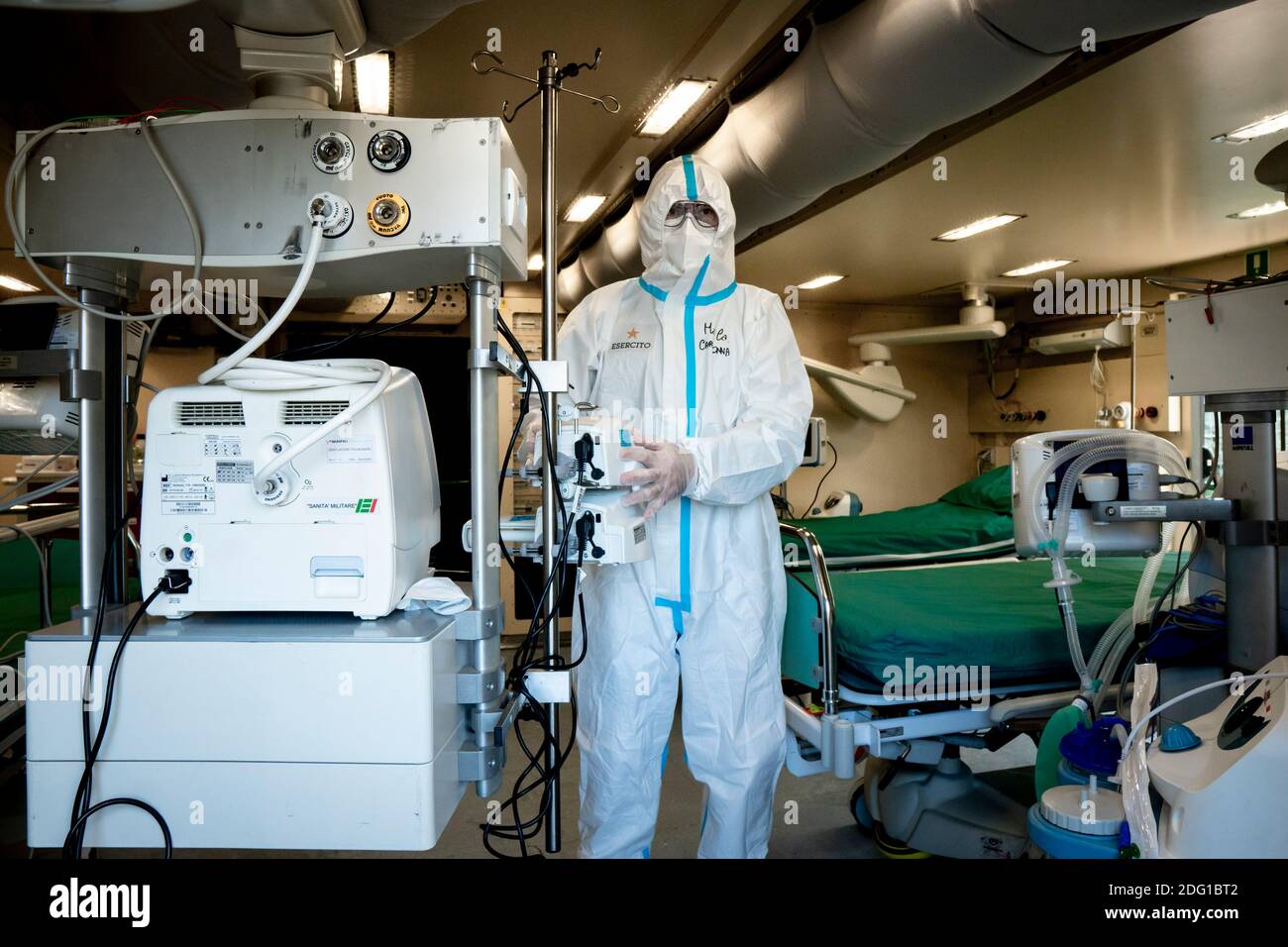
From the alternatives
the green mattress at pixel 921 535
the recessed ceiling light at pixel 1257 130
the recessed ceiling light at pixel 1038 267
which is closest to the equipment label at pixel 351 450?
the green mattress at pixel 921 535

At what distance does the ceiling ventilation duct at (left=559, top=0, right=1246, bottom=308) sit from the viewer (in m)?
1.66

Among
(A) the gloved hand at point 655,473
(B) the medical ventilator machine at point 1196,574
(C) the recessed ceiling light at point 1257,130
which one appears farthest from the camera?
(C) the recessed ceiling light at point 1257,130

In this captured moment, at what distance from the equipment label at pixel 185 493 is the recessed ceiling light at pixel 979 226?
13.7 ft

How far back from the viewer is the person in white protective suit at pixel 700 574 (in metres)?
1.86

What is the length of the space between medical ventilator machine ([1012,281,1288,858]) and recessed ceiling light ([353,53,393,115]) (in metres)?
2.34

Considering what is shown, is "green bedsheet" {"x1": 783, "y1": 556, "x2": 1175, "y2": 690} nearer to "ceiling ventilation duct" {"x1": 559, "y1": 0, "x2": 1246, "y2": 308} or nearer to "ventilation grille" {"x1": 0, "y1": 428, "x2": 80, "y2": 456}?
"ceiling ventilation duct" {"x1": 559, "y1": 0, "x2": 1246, "y2": 308}

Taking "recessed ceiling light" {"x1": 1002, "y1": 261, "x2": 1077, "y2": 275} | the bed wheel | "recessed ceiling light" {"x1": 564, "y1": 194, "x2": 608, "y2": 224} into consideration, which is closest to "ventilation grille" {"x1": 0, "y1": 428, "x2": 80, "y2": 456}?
the bed wheel

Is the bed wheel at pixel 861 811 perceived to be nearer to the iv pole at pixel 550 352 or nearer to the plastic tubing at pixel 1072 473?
the plastic tubing at pixel 1072 473

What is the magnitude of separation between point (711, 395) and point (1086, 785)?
1.11 meters

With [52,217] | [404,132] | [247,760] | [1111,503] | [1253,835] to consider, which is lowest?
[1253,835]

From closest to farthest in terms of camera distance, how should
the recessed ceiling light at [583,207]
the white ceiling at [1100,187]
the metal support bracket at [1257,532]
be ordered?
the metal support bracket at [1257,532] → the white ceiling at [1100,187] → the recessed ceiling light at [583,207]

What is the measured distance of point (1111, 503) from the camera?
1923 millimetres
